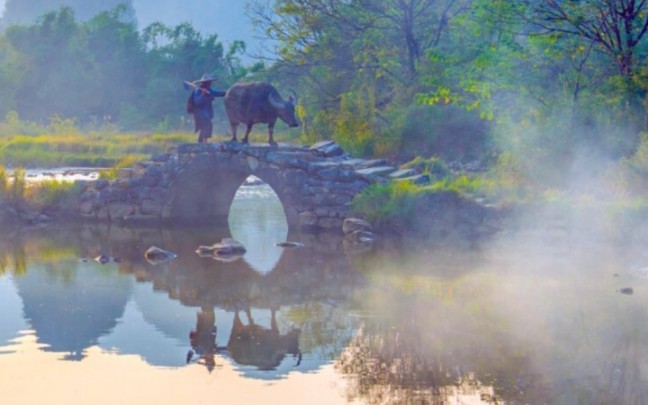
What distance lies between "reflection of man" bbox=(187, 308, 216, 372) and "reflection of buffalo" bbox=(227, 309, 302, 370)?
0.22 m

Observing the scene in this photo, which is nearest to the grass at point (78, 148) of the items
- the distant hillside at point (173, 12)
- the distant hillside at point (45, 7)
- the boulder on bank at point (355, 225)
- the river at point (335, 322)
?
the boulder on bank at point (355, 225)

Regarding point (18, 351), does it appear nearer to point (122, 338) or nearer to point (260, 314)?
point (122, 338)

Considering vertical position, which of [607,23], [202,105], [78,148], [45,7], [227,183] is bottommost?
[78,148]

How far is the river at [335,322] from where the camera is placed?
9320 millimetres

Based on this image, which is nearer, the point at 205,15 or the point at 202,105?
the point at 202,105

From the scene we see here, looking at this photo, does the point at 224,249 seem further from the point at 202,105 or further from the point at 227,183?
the point at 227,183

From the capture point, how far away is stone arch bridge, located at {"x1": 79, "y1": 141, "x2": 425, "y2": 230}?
1888 cm

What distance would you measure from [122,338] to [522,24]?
12340 millimetres

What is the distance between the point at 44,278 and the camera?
48.1ft

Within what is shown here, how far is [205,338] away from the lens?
11.2 m

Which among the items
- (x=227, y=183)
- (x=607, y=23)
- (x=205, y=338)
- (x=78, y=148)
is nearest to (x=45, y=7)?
(x=78, y=148)

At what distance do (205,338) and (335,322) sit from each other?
1.58 meters

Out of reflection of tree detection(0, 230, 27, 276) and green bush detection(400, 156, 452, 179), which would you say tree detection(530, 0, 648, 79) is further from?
reflection of tree detection(0, 230, 27, 276)

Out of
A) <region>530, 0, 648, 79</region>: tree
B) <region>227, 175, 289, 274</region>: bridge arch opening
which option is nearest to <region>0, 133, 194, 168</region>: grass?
<region>227, 175, 289, 274</region>: bridge arch opening
